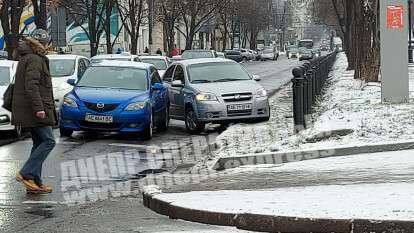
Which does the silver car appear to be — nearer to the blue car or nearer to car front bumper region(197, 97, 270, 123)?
car front bumper region(197, 97, 270, 123)

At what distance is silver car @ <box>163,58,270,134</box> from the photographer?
1627cm

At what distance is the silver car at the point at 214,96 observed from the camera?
16266 millimetres

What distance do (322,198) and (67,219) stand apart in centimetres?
247

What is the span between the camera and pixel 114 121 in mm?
14523

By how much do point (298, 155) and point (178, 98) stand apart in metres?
6.92

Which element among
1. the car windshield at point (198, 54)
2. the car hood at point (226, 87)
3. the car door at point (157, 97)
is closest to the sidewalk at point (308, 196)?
the car door at point (157, 97)

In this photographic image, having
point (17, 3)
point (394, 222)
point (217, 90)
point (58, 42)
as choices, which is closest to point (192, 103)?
point (217, 90)

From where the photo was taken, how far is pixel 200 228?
6.95m

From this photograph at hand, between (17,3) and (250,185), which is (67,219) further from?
(17,3)

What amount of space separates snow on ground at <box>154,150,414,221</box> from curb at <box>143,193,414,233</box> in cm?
7

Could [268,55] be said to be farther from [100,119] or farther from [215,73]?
[100,119]

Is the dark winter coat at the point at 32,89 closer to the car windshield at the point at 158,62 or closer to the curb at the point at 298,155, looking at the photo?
the curb at the point at 298,155

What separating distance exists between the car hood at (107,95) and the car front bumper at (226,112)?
55.5 inches

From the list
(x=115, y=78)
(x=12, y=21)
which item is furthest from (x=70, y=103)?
(x=12, y=21)
